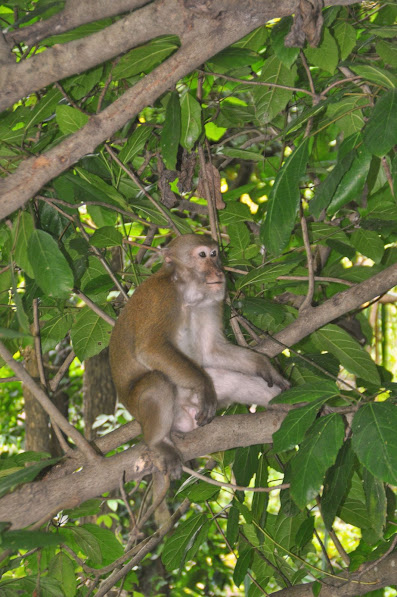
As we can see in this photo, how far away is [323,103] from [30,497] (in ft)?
4.75

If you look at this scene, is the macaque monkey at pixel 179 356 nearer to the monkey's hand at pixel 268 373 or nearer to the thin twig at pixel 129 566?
the monkey's hand at pixel 268 373

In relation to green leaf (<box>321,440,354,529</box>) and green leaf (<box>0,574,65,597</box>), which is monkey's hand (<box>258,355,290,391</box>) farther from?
green leaf (<box>0,574,65,597</box>)

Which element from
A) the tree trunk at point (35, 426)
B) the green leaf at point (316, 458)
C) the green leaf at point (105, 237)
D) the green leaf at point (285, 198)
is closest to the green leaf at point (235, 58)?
the green leaf at point (285, 198)

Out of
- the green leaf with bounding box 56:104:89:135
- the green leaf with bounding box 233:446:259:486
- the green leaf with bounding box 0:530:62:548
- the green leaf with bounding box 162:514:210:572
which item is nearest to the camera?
the green leaf with bounding box 0:530:62:548

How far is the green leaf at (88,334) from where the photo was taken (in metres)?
2.99

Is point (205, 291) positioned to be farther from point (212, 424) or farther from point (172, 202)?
point (212, 424)

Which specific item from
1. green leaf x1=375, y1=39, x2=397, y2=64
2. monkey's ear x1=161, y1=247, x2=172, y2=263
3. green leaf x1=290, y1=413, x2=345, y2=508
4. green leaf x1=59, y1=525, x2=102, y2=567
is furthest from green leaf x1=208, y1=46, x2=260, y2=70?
green leaf x1=59, y1=525, x2=102, y2=567

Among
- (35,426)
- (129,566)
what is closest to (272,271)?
(129,566)

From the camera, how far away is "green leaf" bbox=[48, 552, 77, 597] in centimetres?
255

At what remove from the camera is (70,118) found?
231 centimetres

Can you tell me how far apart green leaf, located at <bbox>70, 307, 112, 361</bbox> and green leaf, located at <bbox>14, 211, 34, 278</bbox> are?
0.89 meters

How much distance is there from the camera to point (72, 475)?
2127 mm

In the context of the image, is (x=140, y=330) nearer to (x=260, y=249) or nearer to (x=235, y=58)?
(x=260, y=249)

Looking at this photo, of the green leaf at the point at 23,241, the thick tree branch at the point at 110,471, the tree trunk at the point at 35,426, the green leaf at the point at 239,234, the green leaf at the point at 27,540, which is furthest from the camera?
the tree trunk at the point at 35,426
